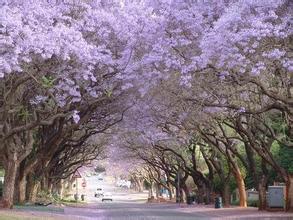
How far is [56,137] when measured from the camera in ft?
99.6

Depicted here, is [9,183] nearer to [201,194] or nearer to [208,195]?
[208,195]

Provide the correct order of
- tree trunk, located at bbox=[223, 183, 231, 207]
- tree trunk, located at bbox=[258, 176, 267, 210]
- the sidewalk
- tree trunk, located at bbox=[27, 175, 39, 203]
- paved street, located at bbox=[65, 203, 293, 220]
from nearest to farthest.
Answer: the sidewalk
paved street, located at bbox=[65, 203, 293, 220]
tree trunk, located at bbox=[258, 176, 267, 210]
tree trunk, located at bbox=[27, 175, 39, 203]
tree trunk, located at bbox=[223, 183, 231, 207]

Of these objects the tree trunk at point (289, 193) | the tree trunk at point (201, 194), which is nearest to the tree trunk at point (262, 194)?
the tree trunk at point (289, 193)

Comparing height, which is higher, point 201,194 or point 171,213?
point 201,194

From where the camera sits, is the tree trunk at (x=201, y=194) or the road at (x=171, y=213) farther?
the tree trunk at (x=201, y=194)

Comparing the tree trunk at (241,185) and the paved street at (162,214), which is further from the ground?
the tree trunk at (241,185)

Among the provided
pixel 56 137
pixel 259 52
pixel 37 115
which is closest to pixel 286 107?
pixel 259 52

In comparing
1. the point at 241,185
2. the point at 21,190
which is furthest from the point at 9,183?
the point at 241,185

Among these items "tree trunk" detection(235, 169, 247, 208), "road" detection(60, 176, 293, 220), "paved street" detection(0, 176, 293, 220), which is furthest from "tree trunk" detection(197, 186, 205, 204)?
"tree trunk" detection(235, 169, 247, 208)

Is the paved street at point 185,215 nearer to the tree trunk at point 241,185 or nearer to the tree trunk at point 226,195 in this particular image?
the tree trunk at point 241,185

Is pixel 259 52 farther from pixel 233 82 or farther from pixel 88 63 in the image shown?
pixel 88 63

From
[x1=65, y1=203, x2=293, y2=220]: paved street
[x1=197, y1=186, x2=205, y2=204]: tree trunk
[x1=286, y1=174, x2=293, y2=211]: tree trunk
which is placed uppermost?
[x1=197, y1=186, x2=205, y2=204]: tree trunk

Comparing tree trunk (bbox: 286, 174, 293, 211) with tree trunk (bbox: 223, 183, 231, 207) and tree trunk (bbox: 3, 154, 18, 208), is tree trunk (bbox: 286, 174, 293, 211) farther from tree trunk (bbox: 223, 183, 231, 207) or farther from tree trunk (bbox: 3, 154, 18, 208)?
tree trunk (bbox: 3, 154, 18, 208)

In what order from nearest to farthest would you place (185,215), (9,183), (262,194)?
(9,183), (185,215), (262,194)
